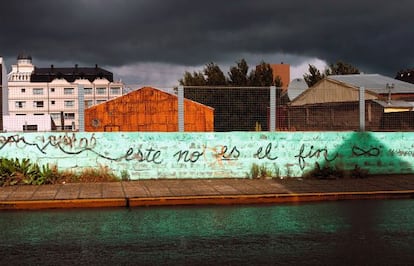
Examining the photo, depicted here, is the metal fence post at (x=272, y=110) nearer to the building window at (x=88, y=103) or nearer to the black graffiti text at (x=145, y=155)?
the black graffiti text at (x=145, y=155)

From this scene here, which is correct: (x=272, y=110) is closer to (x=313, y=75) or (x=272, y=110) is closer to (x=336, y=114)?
(x=336, y=114)

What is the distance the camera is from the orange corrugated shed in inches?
620

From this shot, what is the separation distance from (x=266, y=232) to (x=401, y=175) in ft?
31.2

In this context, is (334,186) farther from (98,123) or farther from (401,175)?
(98,123)

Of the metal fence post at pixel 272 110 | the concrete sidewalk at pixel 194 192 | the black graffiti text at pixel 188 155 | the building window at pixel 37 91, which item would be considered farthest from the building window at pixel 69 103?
the concrete sidewalk at pixel 194 192

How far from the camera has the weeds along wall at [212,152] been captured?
14.8m

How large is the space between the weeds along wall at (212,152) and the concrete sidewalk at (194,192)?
0.59m

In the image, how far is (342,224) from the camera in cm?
914

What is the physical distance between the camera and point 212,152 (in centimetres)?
1548

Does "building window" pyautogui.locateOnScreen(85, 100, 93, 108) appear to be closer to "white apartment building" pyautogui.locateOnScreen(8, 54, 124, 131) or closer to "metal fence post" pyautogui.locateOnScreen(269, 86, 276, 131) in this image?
"metal fence post" pyautogui.locateOnScreen(269, 86, 276, 131)

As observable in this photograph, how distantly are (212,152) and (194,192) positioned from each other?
2941 mm

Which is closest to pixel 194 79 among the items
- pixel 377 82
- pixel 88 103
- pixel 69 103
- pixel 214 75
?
pixel 214 75

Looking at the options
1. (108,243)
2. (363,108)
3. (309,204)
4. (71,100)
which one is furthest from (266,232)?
(71,100)

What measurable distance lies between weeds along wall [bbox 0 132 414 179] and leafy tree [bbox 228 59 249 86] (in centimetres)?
4481
